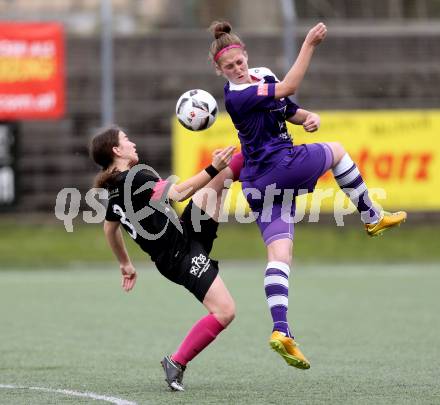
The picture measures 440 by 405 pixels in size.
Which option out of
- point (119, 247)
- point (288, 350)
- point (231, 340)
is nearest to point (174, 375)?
point (288, 350)

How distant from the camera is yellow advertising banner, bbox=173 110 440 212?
607 inches

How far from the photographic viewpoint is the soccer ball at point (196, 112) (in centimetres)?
645

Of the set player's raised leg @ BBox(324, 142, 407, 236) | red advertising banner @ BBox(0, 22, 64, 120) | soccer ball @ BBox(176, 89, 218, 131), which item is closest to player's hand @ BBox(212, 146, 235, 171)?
soccer ball @ BBox(176, 89, 218, 131)

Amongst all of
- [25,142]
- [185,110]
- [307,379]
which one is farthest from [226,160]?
[25,142]

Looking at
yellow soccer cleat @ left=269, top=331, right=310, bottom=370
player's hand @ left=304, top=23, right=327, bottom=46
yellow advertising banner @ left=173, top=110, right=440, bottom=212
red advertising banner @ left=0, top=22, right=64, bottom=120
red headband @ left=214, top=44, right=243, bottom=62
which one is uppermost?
player's hand @ left=304, top=23, right=327, bottom=46

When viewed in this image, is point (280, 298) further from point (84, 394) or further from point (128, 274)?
point (84, 394)

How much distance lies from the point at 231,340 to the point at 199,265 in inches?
90.0

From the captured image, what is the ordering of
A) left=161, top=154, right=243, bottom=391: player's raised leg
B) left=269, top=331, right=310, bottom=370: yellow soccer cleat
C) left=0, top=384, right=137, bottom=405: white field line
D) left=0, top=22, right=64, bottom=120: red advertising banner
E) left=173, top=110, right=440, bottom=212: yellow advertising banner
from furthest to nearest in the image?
1. left=0, top=22, right=64, bottom=120: red advertising banner
2. left=173, top=110, right=440, bottom=212: yellow advertising banner
3. left=161, top=154, right=243, bottom=391: player's raised leg
4. left=269, top=331, right=310, bottom=370: yellow soccer cleat
5. left=0, top=384, right=137, bottom=405: white field line

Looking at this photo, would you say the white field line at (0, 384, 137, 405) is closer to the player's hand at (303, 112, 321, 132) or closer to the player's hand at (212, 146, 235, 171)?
the player's hand at (212, 146, 235, 171)

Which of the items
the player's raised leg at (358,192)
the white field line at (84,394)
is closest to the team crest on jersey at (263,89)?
the player's raised leg at (358,192)

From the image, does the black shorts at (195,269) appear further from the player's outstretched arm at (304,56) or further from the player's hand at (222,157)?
the player's outstretched arm at (304,56)

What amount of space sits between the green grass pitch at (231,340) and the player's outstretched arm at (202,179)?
1.02 metres

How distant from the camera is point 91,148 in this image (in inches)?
249

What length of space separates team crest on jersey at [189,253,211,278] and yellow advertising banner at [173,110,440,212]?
359 inches
